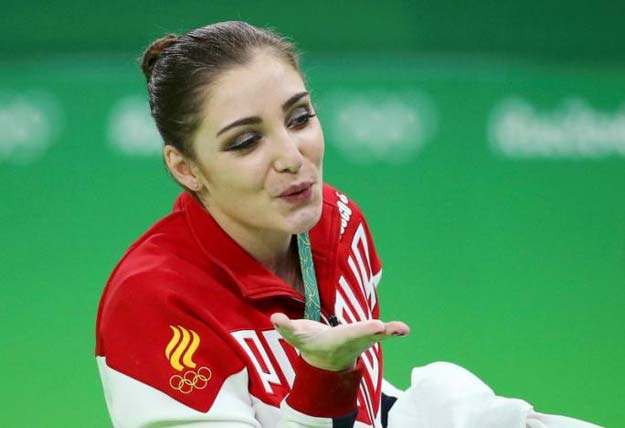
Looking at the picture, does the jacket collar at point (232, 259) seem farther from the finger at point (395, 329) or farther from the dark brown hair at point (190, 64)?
the finger at point (395, 329)

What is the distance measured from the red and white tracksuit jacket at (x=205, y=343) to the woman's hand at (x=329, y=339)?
20 millimetres

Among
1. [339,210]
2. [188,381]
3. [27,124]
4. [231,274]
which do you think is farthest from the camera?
[27,124]

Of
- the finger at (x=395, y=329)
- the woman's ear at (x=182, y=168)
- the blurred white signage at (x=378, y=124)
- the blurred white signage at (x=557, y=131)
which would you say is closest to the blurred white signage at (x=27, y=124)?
the blurred white signage at (x=378, y=124)

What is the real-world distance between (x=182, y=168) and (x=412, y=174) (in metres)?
1.96

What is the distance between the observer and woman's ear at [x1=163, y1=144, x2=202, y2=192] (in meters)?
1.69

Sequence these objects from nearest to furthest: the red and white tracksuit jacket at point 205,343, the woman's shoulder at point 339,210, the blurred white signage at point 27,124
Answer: the red and white tracksuit jacket at point 205,343
the woman's shoulder at point 339,210
the blurred white signage at point 27,124

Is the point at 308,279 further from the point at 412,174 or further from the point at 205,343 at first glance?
the point at 412,174

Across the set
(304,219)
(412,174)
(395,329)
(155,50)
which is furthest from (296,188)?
(412,174)

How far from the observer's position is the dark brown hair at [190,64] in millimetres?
1626

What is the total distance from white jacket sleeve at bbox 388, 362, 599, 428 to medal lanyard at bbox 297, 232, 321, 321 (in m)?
0.18

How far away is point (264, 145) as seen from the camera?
1607mm

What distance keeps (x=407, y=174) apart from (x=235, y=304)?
2.02 meters

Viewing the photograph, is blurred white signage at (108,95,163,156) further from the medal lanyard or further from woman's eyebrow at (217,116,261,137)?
woman's eyebrow at (217,116,261,137)

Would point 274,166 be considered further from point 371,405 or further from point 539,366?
point 539,366
